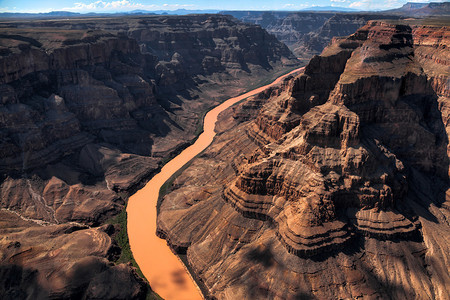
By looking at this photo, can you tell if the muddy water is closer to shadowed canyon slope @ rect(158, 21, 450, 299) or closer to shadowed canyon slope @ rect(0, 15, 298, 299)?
shadowed canyon slope @ rect(158, 21, 450, 299)

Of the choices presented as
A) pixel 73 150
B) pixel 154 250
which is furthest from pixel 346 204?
pixel 73 150

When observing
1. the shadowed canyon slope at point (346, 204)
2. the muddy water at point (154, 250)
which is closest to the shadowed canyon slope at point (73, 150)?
the muddy water at point (154, 250)

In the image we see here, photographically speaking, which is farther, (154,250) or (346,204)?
(154,250)

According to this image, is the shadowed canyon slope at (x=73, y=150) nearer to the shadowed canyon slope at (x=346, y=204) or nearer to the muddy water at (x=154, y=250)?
the muddy water at (x=154, y=250)

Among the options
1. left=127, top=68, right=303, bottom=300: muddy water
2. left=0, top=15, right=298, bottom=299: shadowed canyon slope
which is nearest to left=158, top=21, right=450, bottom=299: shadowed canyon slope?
left=127, top=68, right=303, bottom=300: muddy water

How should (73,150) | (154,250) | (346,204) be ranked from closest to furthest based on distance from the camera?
1. (346,204)
2. (154,250)
3. (73,150)

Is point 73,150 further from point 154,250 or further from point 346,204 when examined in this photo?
point 346,204

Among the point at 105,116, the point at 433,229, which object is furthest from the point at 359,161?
the point at 105,116
